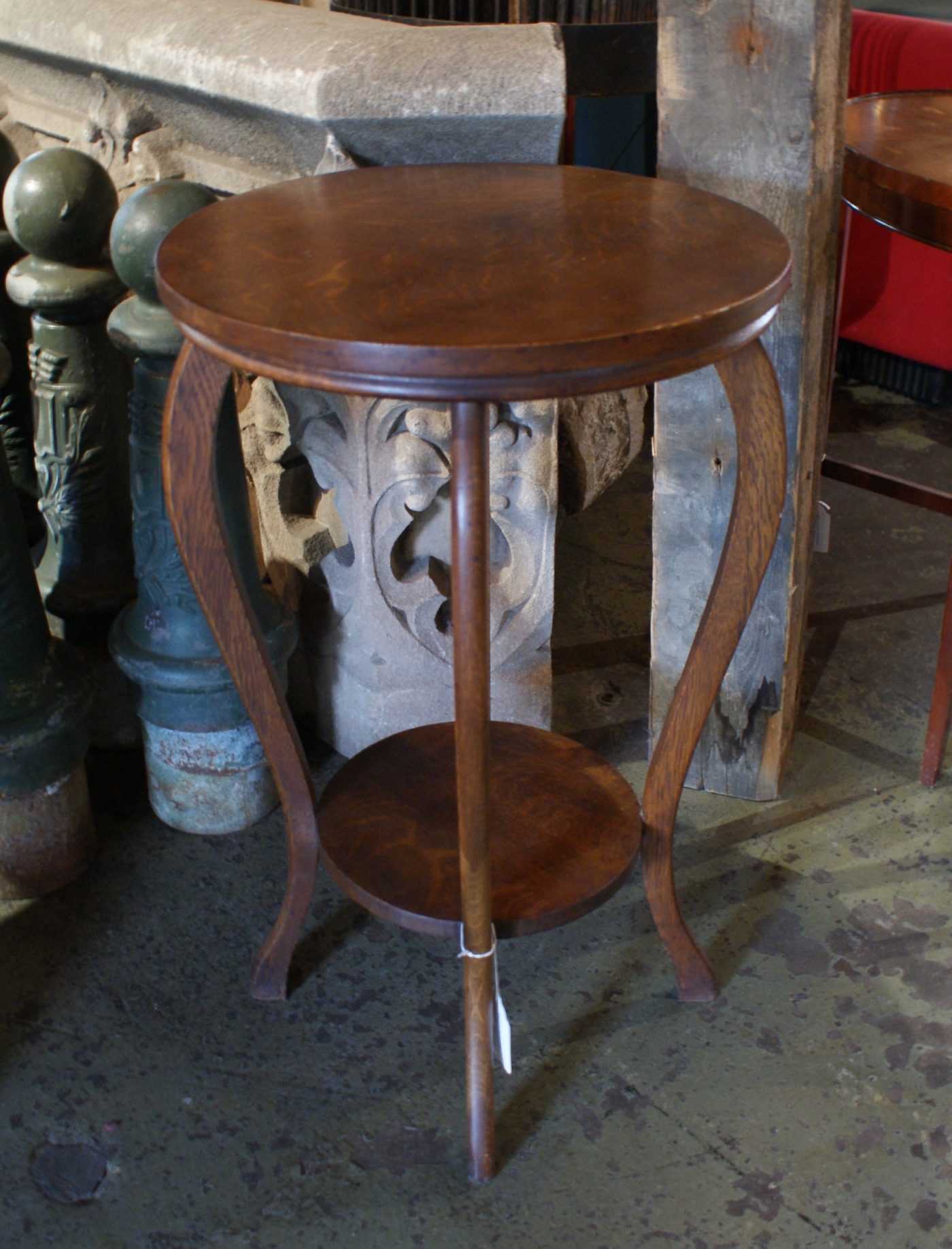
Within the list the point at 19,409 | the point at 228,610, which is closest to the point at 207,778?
the point at 228,610

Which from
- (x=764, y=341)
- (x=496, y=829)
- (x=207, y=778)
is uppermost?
(x=764, y=341)

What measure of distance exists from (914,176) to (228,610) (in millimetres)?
1004

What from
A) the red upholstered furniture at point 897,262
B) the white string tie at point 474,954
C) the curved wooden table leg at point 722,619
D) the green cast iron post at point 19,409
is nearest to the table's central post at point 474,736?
the white string tie at point 474,954

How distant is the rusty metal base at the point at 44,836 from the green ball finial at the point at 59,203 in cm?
80

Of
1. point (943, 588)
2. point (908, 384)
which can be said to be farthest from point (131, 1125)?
point (908, 384)

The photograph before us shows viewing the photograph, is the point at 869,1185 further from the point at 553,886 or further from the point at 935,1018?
the point at 553,886

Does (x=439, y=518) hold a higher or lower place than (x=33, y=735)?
higher

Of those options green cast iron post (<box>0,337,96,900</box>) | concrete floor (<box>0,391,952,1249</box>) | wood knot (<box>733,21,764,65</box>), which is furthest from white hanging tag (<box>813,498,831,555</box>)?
green cast iron post (<box>0,337,96,900</box>)

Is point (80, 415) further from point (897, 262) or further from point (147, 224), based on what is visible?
point (897, 262)

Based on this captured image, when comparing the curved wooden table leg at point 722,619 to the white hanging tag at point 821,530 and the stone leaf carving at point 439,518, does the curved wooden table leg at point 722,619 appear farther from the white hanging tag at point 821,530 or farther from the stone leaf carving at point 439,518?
the white hanging tag at point 821,530

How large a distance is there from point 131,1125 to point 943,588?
1.94 m

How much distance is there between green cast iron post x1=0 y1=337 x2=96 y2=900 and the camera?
1.81 metres

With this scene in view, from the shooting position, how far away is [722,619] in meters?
1.49

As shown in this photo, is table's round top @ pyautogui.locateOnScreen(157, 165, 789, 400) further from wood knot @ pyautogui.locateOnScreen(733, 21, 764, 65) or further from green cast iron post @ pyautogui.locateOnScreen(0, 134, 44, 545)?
green cast iron post @ pyautogui.locateOnScreen(0, 134, 44, 545)
